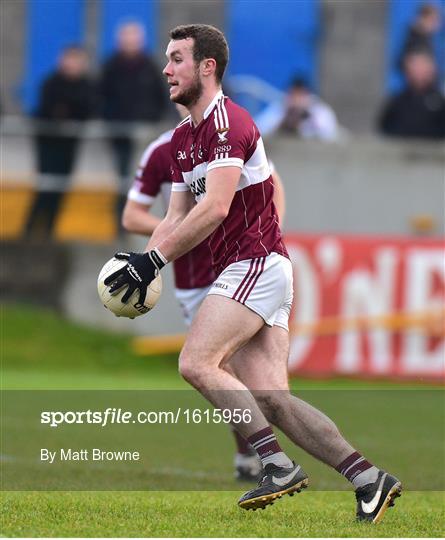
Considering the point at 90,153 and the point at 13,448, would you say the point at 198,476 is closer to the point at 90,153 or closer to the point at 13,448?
the point at 13,448

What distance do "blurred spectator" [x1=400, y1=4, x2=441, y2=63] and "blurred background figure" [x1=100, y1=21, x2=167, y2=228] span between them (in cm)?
354

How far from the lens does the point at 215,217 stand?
7.18 metres

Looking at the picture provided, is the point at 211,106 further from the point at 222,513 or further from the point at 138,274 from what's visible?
the point at 222,513

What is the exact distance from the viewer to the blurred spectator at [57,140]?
17359 millimetres

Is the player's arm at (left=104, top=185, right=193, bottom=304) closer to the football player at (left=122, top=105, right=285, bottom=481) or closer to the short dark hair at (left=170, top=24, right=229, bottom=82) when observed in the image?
the short dark hair at (left=170, top=24, right=229, bottom=82)

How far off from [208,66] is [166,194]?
271 cm

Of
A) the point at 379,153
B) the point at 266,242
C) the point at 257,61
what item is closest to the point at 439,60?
the point at 257,61

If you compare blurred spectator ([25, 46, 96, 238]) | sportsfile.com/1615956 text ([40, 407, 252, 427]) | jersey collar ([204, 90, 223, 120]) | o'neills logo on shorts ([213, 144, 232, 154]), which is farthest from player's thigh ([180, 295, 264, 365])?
blurred spectator ([25, 46, 96, 238])

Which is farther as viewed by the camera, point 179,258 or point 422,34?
point 422,34

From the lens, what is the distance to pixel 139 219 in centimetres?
989

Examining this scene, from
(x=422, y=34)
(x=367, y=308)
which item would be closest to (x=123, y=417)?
(x=367, y=308)

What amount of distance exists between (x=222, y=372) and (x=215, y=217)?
798 millimetres

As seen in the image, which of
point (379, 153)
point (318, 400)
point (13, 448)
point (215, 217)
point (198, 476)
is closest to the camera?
point (215, 217)

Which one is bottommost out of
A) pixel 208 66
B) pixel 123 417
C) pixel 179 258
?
pixel 123 417
